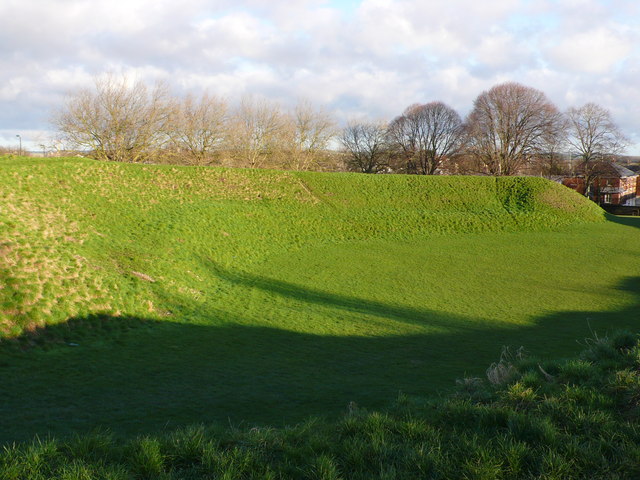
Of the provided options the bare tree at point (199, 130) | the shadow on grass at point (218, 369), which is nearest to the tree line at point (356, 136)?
the bare tree at point (199, 130)

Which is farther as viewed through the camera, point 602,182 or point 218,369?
point 602,182

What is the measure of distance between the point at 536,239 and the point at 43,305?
26.7 meters

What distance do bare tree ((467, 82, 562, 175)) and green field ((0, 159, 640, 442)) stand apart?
25.8 m

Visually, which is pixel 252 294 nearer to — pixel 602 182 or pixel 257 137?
pixel 257 137

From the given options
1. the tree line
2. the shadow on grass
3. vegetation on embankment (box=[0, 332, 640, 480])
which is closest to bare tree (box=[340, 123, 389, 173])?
the tree line

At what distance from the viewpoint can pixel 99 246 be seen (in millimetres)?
16891

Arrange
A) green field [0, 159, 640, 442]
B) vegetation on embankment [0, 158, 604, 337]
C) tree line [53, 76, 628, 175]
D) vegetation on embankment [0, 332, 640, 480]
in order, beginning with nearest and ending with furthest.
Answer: vegetation on embankment [0, 332, 640, 480] → green field [0, 159, 640, 442] → vegetation on embankment [0, 158, 604, 337] → tree line [53, 76, 628, 175]

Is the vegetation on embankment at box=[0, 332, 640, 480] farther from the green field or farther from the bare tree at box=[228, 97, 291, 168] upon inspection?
the bare tree at box=[228, 97, 291, 168]

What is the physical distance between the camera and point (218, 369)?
1037 centimetres

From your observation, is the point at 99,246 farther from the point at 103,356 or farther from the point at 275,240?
the point at 275,240

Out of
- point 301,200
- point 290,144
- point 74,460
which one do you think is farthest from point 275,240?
point 290,144

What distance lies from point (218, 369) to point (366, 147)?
198 feet

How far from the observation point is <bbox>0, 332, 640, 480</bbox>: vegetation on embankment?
3.73m

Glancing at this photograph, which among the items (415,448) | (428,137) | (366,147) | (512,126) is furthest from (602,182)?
(415,448)
